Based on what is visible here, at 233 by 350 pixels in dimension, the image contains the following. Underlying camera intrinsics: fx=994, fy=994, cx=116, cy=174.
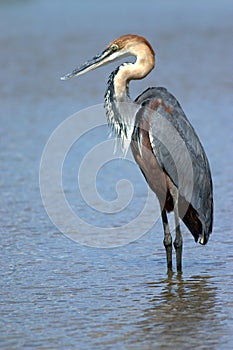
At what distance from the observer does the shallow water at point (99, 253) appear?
5824 mm

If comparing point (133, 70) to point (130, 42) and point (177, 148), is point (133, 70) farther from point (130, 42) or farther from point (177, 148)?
point (177, 148)

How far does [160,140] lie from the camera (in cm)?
686

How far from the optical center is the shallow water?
5.82m

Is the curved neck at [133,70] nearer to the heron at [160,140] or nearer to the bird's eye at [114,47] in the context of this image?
the heron at [160,140]

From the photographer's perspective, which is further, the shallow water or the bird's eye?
the bird's eye

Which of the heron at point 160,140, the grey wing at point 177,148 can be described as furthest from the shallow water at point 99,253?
the grey wing at point 177,148

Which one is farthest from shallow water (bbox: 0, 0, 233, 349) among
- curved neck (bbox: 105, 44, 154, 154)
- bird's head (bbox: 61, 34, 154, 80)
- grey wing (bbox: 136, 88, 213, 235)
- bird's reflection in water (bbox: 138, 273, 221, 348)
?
bird's head (bbox: 61, 34, 154, 80)

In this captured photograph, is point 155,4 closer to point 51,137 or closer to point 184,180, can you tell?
point 51,137

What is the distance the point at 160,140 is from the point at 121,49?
78 cm

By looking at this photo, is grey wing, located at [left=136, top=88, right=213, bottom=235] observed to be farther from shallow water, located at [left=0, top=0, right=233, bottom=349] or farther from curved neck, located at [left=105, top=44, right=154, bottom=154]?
shallow water, located at [left=0, top=0, right=233, bottom=349]

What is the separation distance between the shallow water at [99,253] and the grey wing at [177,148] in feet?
1.82

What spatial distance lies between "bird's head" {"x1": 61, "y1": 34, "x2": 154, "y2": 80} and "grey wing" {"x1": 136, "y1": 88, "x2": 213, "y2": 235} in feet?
1.10

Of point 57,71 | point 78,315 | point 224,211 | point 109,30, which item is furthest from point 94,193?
point 109,30

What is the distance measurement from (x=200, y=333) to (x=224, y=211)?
121 inches
